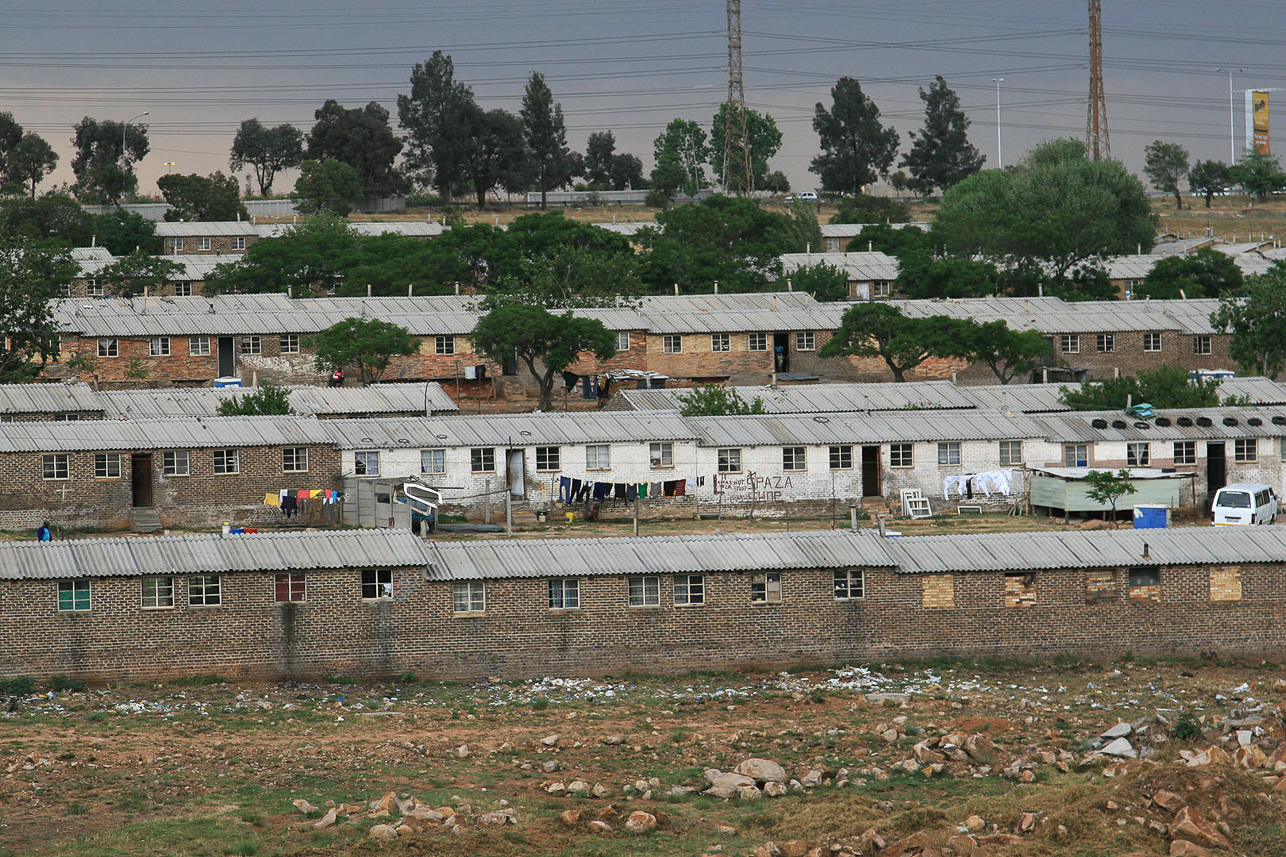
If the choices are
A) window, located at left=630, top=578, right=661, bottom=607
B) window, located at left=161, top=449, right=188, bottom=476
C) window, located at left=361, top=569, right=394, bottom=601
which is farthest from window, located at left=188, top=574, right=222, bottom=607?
window, located at left=161, top=449, right=188, bottom=476

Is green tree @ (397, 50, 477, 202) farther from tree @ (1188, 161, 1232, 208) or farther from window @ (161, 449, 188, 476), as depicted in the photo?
window @ (161, 449, 188, 476)

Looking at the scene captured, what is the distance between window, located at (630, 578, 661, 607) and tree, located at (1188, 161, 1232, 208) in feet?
480

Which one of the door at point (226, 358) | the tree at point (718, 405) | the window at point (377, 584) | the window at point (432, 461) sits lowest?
the window at point (377, 584)

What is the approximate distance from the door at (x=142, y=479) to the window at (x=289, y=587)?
16.7 meters

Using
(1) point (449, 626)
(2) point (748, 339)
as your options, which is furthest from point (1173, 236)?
(1) point (449, 626)

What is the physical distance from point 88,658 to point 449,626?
7537mm

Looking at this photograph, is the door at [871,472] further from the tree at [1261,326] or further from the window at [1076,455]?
the tree at [1261,326]

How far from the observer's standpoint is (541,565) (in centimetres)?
3822

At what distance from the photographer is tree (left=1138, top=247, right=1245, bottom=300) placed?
312 ft

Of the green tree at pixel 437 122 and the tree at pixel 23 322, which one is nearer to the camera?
the tree at pixel 23 322

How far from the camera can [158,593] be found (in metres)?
36.8

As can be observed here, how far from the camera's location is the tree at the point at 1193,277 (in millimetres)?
95062

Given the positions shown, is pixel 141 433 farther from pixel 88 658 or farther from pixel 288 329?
pixel 288 329

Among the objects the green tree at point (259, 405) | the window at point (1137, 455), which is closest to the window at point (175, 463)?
the green tree at point (259, 405)
